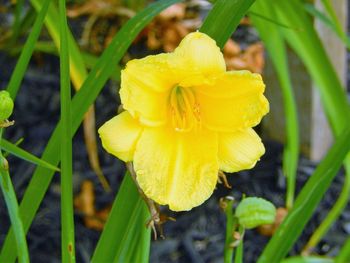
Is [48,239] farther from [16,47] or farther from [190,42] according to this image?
[190,42]

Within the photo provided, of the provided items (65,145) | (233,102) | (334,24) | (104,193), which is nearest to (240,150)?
(233,102)

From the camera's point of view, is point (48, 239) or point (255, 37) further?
point (255, 37)

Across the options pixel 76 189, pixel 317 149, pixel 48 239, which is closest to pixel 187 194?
pixel 48 239

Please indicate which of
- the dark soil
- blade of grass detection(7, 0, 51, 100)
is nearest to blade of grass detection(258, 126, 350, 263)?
blade of grass detection(7, 0, 51, 100)

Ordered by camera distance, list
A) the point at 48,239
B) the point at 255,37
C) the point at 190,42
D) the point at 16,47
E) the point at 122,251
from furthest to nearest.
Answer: the point at 255,37, the point at 16,47, the point at 48,239, the point at 122,251, the point at 190,42

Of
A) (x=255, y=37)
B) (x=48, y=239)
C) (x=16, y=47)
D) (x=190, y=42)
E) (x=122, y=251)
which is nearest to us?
(x=190, y=42)

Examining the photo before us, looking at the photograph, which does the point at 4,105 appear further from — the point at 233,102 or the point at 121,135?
the point at 233,102

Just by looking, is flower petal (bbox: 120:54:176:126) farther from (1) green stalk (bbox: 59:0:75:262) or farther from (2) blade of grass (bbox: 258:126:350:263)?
(2) blade of grass (bbox: 258:126:350:263)
